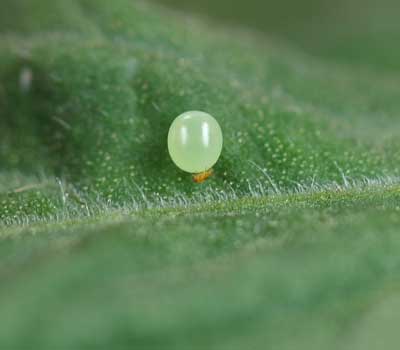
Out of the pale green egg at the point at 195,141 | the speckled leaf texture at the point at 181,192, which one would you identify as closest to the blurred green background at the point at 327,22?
the speckled leaf texture at the point at 181,192

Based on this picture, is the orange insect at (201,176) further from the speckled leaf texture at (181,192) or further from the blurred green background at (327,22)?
the blurred green background at (327,22)

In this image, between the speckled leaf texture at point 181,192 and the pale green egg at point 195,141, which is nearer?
the speckled leaf texture at point 181,192

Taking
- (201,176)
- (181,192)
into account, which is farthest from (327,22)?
(181,192)

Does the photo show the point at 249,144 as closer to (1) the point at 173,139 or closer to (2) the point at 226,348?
(1) the point at 173,139

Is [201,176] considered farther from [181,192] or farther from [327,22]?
[327,22]

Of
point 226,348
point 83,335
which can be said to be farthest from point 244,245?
point 83,335

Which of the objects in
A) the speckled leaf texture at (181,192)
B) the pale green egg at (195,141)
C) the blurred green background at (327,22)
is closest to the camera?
the speckled leaf texture at (181,192)
